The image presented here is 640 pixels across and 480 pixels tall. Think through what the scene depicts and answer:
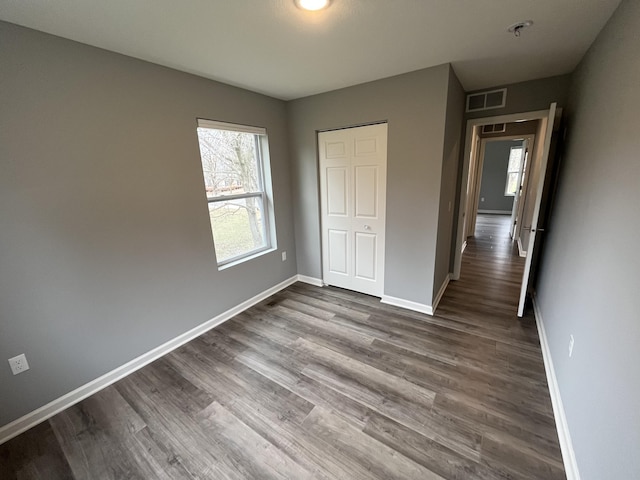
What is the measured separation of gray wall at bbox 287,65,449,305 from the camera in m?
2.39

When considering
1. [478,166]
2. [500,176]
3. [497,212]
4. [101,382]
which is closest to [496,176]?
[500,176]

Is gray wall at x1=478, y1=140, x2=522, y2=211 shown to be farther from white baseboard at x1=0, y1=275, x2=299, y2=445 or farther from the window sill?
white baseboard at x1=0, y1=275, x2=299, y2=445

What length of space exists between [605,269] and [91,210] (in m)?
3.06

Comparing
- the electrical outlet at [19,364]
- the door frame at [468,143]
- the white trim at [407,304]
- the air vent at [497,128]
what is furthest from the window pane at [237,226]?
the air vent at [497,128]

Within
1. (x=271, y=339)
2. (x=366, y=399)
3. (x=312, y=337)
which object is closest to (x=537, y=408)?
(x=366, y=399)

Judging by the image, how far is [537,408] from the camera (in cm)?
168

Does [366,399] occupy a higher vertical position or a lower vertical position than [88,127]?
lower

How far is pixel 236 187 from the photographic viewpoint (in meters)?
2.92

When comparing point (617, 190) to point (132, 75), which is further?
point (132, 75)

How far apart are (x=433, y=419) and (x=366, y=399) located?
16.9 inches

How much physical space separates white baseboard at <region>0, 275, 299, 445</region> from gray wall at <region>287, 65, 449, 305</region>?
197 cm

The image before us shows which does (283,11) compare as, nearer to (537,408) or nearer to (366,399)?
(366,399)

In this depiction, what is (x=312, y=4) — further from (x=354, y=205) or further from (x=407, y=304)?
(x=407, y=304)

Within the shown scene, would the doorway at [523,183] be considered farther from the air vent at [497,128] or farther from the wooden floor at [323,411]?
the wooden floor at [323,411]
